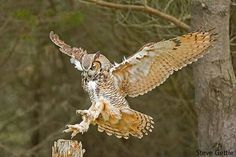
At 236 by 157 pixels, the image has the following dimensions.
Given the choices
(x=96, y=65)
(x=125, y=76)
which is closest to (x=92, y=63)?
(x=96, y=65)

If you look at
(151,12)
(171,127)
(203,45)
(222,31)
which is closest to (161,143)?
(171,127)

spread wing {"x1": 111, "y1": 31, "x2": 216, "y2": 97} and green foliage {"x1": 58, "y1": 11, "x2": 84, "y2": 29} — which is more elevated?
spread wing {"x1": 111, "y1": 31, "x2": 216, "y2": 97}

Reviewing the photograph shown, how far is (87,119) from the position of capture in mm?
3123

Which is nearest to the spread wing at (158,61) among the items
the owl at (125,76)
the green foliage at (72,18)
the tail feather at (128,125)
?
the owl at (125,76)

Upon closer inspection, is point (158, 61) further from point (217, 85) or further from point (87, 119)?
point (217, 85)

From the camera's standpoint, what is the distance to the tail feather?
342cm

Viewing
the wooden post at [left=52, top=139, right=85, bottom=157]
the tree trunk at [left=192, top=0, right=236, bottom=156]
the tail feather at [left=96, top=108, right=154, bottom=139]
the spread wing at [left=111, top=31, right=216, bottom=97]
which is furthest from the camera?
the tree trunk at [left=192, top=0, right=236, bottom=156]

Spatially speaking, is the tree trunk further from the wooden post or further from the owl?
the wooden post

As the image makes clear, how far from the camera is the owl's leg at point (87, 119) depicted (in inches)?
119

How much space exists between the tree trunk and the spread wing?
2.31ft

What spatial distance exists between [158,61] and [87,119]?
28.3 inches

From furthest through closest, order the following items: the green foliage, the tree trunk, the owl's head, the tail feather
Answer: the green foliage, the tree trunk, the tail feather, the owl's head

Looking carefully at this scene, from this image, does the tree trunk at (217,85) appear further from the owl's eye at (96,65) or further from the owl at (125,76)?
the owl's eye at (96,65)

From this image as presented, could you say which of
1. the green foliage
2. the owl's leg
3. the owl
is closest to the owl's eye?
the owl
